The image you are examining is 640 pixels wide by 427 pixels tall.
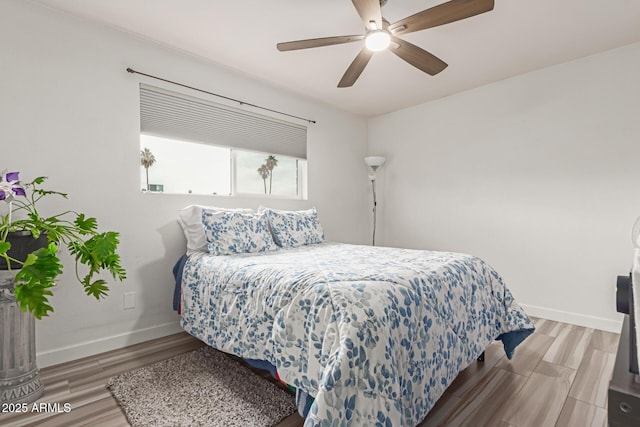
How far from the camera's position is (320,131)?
394 centimetres

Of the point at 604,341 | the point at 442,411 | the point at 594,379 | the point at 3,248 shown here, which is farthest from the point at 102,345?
the point at 604,341

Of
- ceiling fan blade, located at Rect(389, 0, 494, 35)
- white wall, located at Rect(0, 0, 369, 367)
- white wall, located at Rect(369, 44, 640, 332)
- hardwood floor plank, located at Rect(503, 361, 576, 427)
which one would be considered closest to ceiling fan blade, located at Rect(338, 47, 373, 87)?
ceiling fan blade, located at Rect(389, 0, 494, 35)

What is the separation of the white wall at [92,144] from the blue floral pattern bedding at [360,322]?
0.56 meters

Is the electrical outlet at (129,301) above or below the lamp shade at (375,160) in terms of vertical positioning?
below

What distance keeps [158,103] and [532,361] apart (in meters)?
3.42

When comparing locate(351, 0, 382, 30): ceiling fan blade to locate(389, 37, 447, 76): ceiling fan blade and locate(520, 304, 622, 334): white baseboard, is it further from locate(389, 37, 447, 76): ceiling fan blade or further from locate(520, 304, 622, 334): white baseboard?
locate(520, 304, 622, 334): white baseboard

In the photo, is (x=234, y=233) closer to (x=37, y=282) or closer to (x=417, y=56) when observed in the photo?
(x=37, y=282)

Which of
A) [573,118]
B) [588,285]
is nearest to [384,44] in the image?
[573,118]

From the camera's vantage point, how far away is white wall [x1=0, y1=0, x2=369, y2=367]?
80.0 inches

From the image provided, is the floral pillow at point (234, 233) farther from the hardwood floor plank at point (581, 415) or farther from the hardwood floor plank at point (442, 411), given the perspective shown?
the hardwood floor plank at point (581, 415)

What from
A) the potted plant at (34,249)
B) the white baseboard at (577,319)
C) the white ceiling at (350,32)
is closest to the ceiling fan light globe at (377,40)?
the white ceiling at (350,32)

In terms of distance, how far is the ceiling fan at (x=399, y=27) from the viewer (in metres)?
1.65

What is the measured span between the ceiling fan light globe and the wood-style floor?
2106 mm

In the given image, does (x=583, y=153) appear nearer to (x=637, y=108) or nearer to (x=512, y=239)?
(x=637, y=108)
